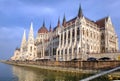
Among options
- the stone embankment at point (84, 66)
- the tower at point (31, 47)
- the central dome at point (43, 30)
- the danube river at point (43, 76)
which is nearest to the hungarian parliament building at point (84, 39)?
the stone embankment at point (84, 66)

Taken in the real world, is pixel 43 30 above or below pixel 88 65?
above

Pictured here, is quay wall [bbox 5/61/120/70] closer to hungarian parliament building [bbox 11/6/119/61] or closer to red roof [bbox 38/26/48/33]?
hungarian parliament building [bbox 11/6/119/61]

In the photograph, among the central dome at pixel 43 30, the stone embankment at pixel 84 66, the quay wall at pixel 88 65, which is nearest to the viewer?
the quay wall at pixel 88 65

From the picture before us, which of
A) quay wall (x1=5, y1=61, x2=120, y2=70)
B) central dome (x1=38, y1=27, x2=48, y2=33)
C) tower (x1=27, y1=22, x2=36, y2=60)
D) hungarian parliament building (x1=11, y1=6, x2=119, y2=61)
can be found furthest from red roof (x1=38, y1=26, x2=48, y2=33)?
quay wall (x1=5, y1=61, x2=120, y2=70)

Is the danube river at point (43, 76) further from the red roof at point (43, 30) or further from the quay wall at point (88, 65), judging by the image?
the red roof at point (43, 30)

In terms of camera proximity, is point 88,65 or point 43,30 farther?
point 43,30

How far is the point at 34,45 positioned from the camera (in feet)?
527

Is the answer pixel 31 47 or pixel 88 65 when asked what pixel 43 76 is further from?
pixel 31 47

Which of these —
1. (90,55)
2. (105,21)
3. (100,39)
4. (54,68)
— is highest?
(105,21)

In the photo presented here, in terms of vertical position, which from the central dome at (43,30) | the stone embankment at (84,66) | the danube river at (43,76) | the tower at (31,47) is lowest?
the danube river at (43,76)

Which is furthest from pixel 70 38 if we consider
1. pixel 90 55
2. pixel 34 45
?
pixel 34 45

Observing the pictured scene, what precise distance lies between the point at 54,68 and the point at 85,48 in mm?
21833

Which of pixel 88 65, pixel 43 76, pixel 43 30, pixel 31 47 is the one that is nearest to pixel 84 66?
pixel 88 65

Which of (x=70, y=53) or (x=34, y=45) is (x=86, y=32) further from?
(x=34, y=45)
